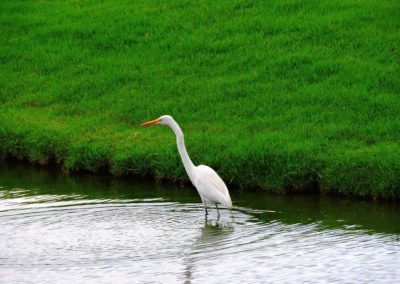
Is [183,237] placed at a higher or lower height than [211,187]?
lower

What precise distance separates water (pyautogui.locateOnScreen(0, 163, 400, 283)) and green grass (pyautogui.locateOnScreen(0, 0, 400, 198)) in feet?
1.83

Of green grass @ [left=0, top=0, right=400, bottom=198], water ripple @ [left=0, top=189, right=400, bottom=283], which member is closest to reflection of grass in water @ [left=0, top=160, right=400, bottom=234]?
water ripple @ [left=0, top=189, right=400, bottom=283]

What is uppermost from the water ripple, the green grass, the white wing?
the green grass

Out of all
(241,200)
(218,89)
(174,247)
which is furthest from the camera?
(218,89)

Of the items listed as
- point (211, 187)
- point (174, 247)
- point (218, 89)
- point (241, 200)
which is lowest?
point (174, 247)

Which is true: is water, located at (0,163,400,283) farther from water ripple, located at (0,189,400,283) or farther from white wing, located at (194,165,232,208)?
white wing, located at (194,165,232,208)

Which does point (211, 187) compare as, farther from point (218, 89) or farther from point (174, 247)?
point (218, 89)

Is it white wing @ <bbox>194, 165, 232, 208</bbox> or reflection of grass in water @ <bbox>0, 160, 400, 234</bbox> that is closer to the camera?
reflection of grass in water @ <bbox>0, 160, 400, 234</bbox>

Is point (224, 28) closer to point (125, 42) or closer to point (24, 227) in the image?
point (125, 42)

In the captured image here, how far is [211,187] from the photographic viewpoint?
1201cm

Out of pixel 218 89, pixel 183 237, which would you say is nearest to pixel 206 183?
pixel 183 237

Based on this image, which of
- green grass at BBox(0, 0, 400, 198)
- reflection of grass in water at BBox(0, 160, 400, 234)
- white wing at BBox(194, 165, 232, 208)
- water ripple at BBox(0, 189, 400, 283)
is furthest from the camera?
green grass at BBox(0, 0, 400, 198)

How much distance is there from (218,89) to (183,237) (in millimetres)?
5931

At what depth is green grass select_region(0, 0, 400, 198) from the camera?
44.7ft
